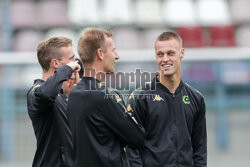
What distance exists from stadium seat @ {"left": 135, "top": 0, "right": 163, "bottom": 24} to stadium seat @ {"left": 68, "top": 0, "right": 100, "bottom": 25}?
100 centimetres

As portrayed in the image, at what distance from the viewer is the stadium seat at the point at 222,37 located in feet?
32.2

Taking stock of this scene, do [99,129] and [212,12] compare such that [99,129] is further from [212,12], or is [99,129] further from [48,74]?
[212,12]

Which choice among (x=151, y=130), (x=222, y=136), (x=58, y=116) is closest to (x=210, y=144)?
(x=222, y=136)

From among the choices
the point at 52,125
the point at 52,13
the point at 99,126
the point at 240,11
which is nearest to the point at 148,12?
the point at 240,11

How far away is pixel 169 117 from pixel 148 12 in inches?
300

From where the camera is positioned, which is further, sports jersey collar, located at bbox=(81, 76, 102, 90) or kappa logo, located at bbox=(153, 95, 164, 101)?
kappa logo, located at bbox=(153, 95, 164, 101)

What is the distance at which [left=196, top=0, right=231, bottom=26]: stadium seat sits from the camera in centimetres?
1066

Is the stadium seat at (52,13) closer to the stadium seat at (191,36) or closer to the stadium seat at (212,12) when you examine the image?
the stadium seat at (191,36)

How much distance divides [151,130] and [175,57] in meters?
0.57

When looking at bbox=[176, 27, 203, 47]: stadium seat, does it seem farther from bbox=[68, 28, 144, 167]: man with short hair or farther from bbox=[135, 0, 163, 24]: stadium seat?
bbox=[68, 28, 144, 167]: man with short hair

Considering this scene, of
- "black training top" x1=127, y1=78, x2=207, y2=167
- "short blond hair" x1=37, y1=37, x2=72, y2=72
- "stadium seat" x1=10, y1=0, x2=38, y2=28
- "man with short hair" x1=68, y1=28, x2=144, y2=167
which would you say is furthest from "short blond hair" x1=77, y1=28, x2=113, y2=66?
"stadium seat" x1=10, y1=0, x2=38, y2=28

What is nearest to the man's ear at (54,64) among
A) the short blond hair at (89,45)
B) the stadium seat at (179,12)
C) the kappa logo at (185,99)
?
the short blond hair at (89,45)

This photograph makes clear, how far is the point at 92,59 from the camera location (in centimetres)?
299

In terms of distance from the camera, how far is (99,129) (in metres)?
2.87
